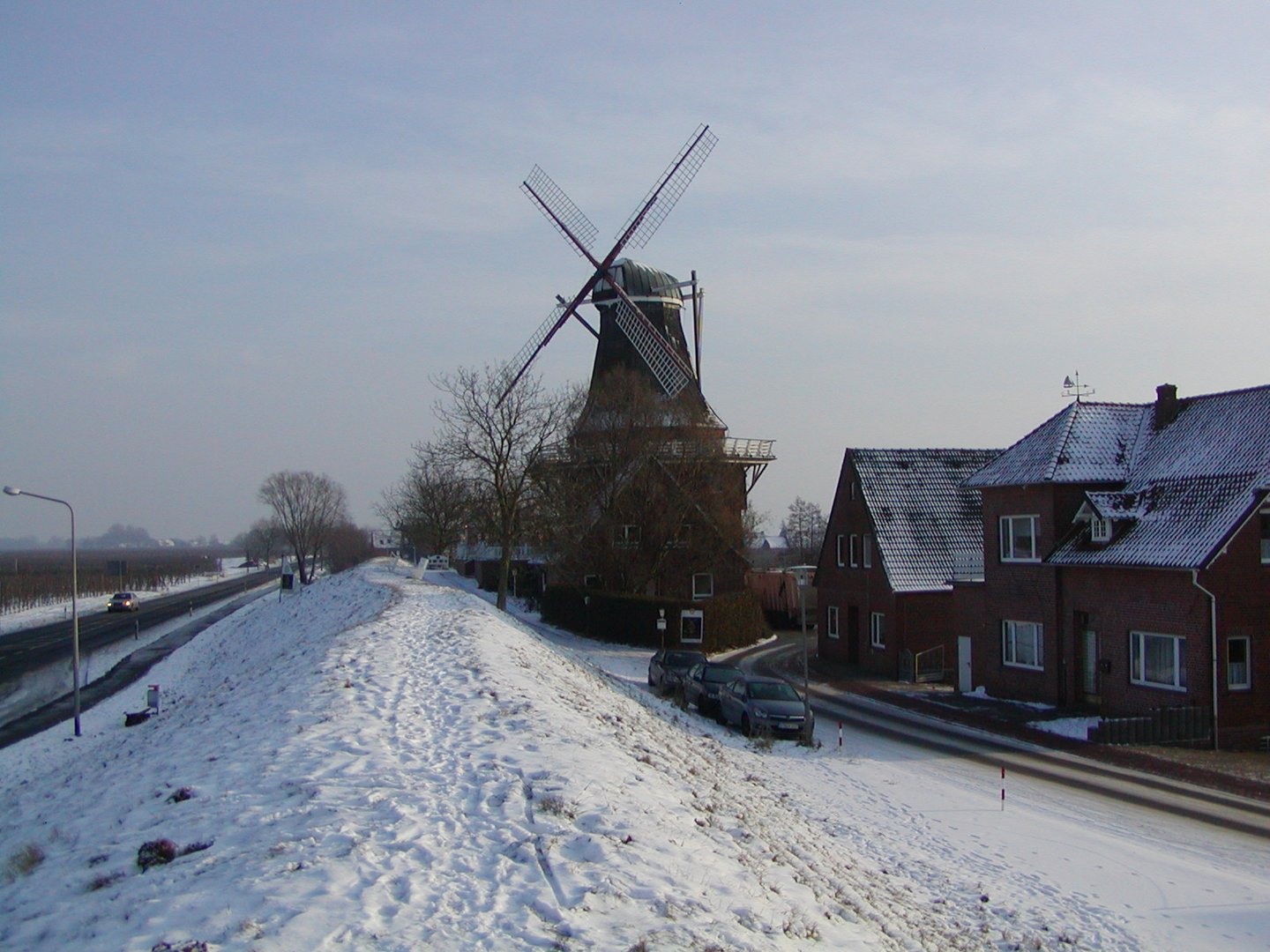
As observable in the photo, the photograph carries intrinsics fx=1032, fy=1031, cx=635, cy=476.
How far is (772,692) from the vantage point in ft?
84.7

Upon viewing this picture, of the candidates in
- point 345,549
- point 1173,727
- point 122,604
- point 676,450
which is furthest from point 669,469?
point 345,549

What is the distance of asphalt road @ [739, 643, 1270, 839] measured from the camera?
18.4 meters

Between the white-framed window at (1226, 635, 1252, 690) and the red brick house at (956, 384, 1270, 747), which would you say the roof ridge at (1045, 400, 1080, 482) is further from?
the white-framed window at (1226, 635, 1252, 690)

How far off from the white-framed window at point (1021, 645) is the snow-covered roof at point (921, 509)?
16.9 ft

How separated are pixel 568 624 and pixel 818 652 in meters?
12.8

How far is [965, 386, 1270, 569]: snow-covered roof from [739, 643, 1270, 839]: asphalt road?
18.1 ft

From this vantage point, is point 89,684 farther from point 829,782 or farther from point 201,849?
point 201,849

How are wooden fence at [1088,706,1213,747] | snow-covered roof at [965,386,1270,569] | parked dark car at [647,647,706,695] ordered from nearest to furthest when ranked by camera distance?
wooden fence at [1088,706,1213,747] < snow-covered roof at [965,386,1270,569] < parked dark car at [647,647,706,695]

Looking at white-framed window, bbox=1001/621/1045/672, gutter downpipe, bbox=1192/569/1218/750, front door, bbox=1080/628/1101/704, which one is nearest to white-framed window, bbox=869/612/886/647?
white-framed window, bbox=1001/621/1045/672

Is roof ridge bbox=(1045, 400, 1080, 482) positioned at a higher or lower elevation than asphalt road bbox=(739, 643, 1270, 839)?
higher

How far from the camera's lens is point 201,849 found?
9.29 m

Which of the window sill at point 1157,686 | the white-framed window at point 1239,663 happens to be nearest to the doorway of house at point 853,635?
the window sill at point 1157,686

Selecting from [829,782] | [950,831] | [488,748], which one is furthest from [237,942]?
[829,782]

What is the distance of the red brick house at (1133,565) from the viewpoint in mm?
24422
